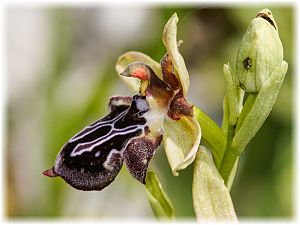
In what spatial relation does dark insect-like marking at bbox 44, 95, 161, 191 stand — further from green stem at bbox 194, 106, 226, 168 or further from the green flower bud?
the green flower bud

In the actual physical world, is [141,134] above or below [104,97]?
above

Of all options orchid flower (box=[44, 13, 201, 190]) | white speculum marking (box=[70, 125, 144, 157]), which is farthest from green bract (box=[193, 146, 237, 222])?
white speculum marking (box=[70, 125, 144, 157])

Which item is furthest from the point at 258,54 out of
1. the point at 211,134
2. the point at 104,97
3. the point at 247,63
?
the point at 104,97

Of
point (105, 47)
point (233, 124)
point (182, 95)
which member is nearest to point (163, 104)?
point (182, 95)

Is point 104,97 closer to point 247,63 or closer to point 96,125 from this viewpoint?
point 96,125

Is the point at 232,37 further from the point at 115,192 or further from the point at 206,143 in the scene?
the point at 206,143

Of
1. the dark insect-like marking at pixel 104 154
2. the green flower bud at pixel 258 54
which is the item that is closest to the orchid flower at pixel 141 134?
the dark insect-like marking at pixel 104 154
